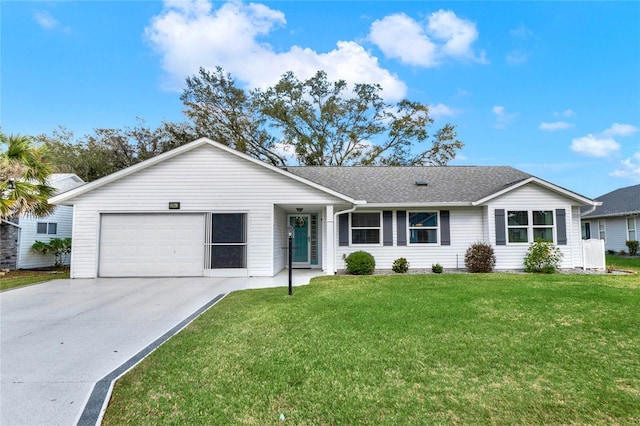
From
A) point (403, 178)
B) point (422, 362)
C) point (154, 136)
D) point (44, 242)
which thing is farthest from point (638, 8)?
point (154, 136)

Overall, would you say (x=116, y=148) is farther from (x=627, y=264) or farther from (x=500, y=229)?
(x=627, y=264)

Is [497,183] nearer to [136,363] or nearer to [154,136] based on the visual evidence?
[136,363]

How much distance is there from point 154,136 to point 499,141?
24.8 m

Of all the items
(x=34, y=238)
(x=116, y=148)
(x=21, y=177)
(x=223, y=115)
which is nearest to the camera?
(x=21, y=177)

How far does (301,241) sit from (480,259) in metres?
6.70

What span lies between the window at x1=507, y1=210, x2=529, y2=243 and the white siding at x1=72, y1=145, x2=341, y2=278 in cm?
680

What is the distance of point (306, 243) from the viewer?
13.2 meters

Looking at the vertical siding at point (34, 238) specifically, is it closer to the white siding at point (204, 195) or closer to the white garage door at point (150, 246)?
the white siding at point (204, 195)

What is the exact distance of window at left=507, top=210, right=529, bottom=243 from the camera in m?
12.1

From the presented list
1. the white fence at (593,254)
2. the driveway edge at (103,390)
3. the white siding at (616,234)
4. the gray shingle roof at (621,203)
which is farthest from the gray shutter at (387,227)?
the white siding at (616,234)

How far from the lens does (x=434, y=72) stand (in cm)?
1664

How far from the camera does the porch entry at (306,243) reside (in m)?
13.2

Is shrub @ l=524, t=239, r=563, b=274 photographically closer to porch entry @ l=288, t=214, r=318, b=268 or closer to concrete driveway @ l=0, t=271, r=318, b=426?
porch entry @ l=288, t=214, r=318, b=268

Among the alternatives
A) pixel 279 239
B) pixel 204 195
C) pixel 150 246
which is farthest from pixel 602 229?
pixel 150 246
